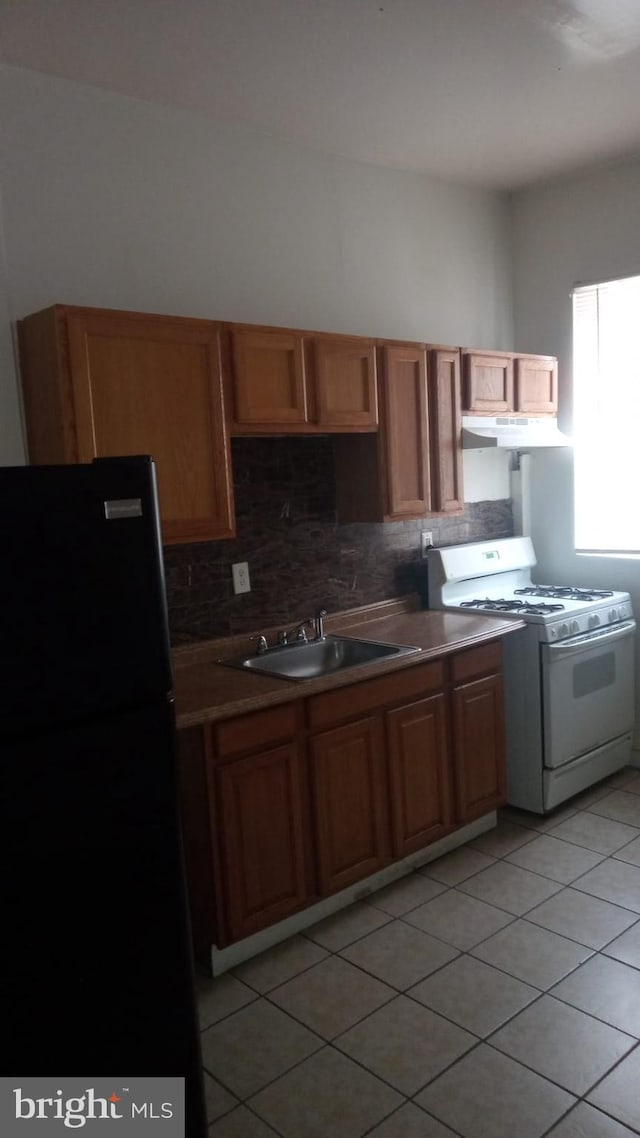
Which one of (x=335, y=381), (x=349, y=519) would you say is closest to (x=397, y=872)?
(x=349, y=519)

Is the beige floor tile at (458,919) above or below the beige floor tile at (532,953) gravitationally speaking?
above

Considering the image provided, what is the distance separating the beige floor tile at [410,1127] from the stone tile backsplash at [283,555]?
1.56 meters

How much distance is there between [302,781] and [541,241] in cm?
295

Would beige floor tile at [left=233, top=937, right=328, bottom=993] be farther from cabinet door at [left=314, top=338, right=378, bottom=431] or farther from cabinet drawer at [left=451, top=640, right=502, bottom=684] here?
cabinet door at [left=314, top=338, right=378, bottom=431]

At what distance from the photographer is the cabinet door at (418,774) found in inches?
114

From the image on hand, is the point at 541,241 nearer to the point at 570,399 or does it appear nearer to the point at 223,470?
the point at 570,399

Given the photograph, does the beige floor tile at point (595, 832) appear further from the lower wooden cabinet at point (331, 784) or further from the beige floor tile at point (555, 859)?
the lower wooden cabinet at point (331, 784)

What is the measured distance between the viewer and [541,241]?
157 inches

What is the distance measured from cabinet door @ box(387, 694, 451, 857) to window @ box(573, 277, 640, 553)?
148 cm

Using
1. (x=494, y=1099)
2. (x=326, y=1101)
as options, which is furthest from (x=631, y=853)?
(x=326, y=1101)

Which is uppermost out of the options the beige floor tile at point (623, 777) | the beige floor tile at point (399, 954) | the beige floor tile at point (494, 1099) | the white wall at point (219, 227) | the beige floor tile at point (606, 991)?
the white wall at point (219, 227)

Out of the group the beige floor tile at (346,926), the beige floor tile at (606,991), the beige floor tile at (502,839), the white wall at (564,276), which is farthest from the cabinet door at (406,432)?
the beige floor tile at (606,991)

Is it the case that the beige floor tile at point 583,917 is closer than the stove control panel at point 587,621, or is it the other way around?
the beige floor tile at point 583,917

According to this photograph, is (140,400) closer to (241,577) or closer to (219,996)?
(241,577)
